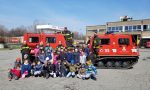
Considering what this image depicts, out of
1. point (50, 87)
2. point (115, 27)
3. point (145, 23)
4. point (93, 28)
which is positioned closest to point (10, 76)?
point (50, 87)

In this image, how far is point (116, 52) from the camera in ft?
54.0

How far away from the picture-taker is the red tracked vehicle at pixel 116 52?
16422mm

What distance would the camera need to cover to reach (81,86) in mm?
10203

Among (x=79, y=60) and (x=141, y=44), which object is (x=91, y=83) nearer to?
(x=79, y=60)

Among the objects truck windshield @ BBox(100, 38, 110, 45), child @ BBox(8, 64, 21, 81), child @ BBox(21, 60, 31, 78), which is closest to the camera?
child @ BBox(8, 64, 21, 81)

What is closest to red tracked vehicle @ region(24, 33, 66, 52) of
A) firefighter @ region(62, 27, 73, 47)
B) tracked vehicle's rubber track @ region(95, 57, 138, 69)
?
firefighter @ region(62, 27, 73, 47)

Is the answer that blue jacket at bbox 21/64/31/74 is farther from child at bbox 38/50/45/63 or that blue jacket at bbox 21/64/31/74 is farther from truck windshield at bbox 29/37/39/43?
truck windshield at bbox 29/37/39/43

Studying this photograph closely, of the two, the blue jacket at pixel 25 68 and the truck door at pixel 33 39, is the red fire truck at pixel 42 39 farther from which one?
the blue jacket at pixel 25 68

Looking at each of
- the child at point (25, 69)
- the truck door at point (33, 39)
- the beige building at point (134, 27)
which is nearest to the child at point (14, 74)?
the child at point (25, 69)

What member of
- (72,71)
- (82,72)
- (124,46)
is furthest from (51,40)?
(82,72)

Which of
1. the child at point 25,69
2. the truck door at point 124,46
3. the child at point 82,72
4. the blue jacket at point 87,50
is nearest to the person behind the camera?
the child at point 82,72

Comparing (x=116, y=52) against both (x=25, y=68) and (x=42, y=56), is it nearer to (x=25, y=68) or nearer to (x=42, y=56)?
(x=42, y=56)

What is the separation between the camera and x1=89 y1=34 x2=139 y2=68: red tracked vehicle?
1642cm

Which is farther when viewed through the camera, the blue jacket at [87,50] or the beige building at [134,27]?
the beige building at [134,27]
